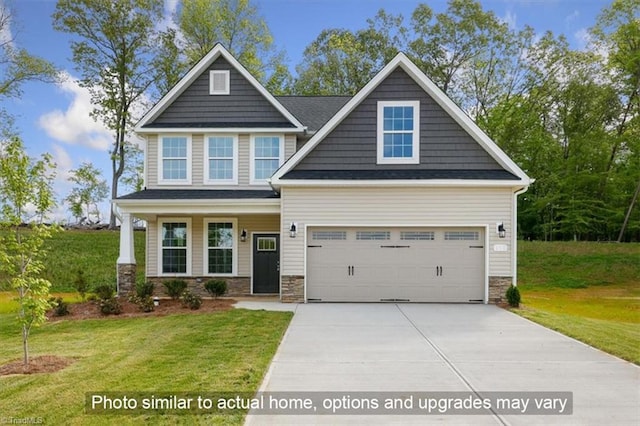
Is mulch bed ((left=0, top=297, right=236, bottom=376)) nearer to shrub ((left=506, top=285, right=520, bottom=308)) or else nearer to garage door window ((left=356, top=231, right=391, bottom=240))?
garage door window ((left=356, top=231, right=391, bottom=240))

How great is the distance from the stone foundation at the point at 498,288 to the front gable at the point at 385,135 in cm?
301

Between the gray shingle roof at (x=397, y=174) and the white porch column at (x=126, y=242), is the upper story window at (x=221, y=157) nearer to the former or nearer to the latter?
the white porch column at (x=126, y=242)

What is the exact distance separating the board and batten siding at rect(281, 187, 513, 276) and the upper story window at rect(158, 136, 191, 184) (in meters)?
4.35

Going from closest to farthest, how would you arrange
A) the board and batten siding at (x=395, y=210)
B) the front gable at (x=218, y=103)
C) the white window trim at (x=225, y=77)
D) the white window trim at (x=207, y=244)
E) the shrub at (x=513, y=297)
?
the shrub at (x=513, y=297), the board and batten siding at (x=395, y=210), the white window trim at (x=207, y=244), the front gable at (x=218, y=103), the white window trim at (x=225, y=77)

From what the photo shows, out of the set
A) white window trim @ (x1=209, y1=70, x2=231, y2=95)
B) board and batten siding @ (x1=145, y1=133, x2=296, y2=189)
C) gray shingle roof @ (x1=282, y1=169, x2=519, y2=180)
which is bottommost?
gray shingle roof @ (x1=282, y1=169, x2=519, y2=180)

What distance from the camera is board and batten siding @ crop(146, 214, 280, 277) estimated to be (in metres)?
15.1

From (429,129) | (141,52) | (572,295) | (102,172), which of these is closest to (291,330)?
(429,129)

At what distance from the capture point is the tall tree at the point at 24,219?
678cm

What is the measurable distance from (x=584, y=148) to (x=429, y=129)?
20.9 meters

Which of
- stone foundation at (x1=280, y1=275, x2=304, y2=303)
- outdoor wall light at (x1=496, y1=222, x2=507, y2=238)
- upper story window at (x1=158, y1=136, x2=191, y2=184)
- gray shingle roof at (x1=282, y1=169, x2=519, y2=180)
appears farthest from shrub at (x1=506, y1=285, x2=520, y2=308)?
upper story window at (x1=158, y1=136, x2=191, y2=184)

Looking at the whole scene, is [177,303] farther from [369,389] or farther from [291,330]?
[369,389]

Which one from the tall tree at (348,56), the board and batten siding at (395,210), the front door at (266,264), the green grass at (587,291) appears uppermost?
the tall tree at (348,56)

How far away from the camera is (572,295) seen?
18281 mm

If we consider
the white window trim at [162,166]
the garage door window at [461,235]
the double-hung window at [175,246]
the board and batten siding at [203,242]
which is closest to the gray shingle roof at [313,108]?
the board and batten siding at [203,242]
